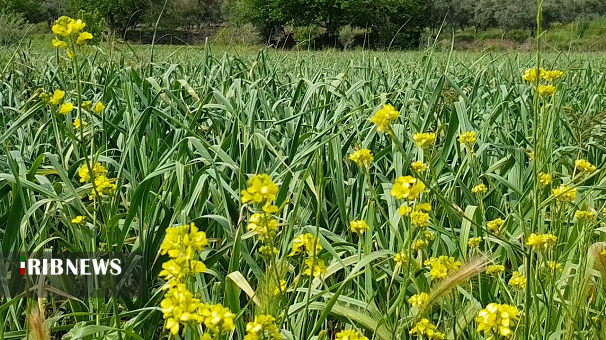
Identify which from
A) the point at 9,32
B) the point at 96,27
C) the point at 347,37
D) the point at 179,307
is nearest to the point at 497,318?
the point at 179,307

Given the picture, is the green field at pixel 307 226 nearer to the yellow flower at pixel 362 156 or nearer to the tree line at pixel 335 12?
the yellow flower at pixel 362 156

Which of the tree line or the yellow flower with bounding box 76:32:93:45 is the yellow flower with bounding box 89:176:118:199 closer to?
Answer: the yellow flower with bounding box 76:32:93:45

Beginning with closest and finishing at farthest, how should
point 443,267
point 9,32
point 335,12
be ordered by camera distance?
point 443,267, point 9,32, point 335,12

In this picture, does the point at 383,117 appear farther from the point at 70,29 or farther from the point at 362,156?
the point at 70,29

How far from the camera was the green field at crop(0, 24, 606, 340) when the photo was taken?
2.85 ft

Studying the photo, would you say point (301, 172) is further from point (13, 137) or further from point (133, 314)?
point (13, 137)

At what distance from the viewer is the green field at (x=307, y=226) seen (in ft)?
2.85

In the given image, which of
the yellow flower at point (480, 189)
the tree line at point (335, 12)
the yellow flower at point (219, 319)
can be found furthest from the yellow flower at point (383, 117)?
the tree line at point (335, 12)

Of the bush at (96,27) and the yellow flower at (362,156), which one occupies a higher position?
the bush at (96,27)

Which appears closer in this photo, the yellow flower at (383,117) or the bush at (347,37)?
the yellow flower at (383,117)

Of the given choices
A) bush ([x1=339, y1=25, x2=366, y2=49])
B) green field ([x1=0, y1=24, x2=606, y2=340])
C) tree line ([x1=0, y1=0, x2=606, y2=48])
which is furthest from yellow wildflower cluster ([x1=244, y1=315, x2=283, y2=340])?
tree line ([x1=0, y1=0, x2=606, y2=48])

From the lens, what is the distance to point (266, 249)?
0.78 m

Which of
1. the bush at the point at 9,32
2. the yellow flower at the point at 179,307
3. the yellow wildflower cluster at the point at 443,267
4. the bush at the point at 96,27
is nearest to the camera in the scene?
the yellow flower at the point at 179,307

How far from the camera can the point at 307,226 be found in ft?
4.32
